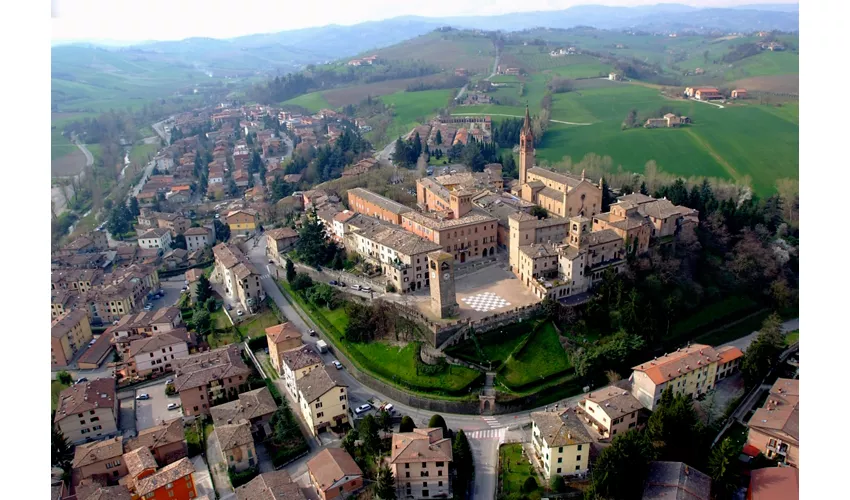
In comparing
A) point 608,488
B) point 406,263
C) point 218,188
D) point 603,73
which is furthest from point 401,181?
point 603,73

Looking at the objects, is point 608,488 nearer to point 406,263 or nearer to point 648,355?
point 648,355

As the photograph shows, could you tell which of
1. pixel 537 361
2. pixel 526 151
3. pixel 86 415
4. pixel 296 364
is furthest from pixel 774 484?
pixel 86 415

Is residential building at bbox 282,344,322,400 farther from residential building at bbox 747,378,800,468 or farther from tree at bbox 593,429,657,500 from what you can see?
residential building at bbox 747,378,800,468

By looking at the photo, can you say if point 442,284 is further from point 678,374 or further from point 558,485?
point 678,374

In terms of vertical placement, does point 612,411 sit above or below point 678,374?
below

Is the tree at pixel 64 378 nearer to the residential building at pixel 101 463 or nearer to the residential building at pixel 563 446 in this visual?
the residential building at pixel 101 463
